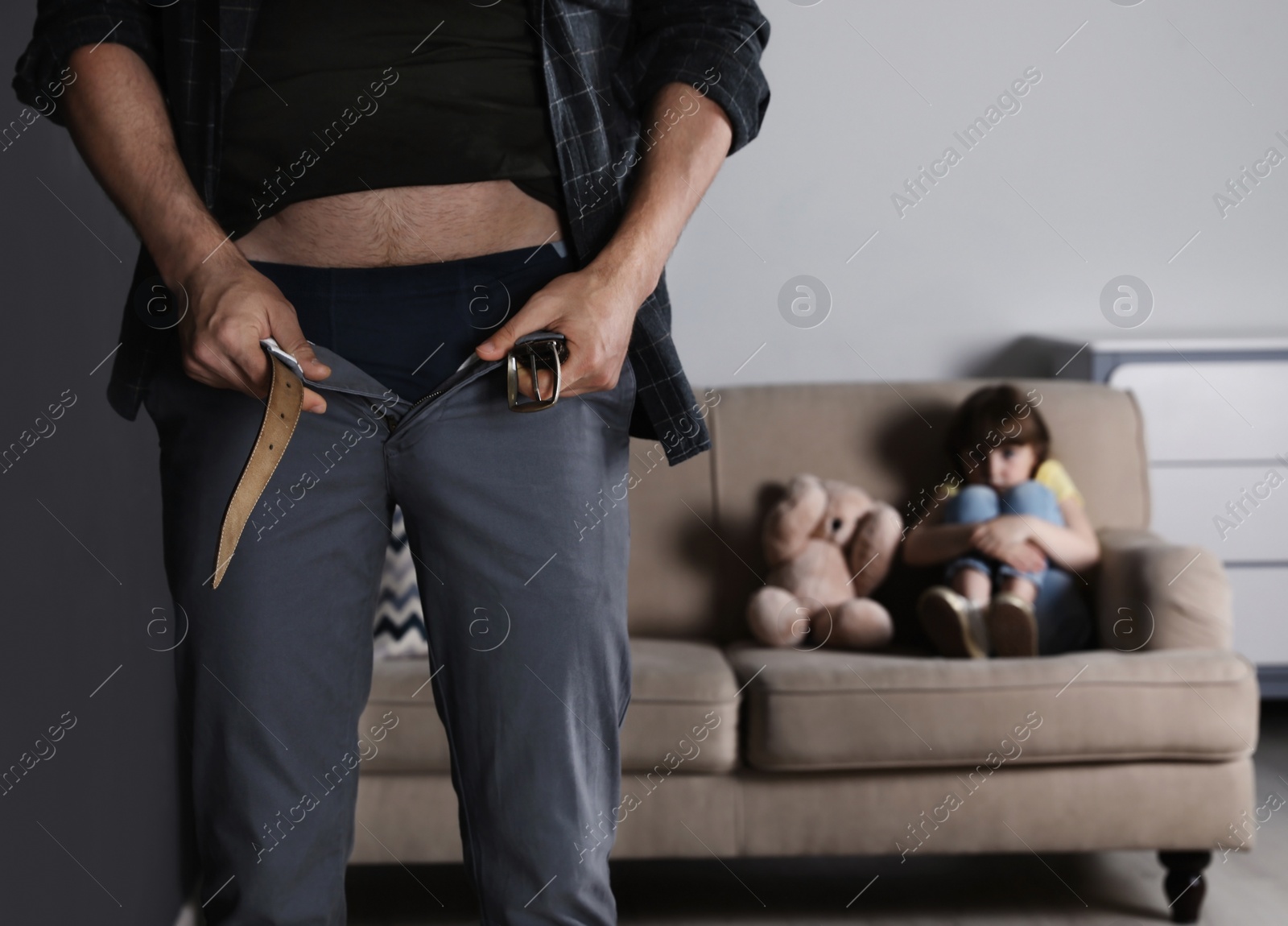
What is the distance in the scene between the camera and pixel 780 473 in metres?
2.16

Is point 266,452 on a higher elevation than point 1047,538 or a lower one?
higher

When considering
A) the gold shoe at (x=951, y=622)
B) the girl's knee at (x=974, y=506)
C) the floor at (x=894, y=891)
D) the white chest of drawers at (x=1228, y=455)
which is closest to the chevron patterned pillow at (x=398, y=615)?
the floor at (x=894, y=891)

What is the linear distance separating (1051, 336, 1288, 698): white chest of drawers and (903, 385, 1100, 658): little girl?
401mm

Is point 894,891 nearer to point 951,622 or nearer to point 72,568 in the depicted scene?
point 951,622

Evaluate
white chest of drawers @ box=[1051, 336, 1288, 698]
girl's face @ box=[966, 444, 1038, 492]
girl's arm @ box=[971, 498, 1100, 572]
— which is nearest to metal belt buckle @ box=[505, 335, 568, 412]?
girl's arm @ box=[971, 498, 1100, 572]

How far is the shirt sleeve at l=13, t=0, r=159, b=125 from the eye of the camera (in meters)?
0.68

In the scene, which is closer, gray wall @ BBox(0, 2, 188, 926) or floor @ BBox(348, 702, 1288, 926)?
gray wall @ BBox(0, 2, 188, 926)

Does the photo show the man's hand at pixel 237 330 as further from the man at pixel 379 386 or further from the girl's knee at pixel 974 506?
the girl's knee at pixel 974 506

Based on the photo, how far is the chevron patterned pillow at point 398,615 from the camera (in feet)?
5.90

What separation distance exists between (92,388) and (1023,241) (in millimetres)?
2175

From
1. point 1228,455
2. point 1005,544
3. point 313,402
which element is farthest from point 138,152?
point 1228,455

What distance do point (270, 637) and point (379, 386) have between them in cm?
16

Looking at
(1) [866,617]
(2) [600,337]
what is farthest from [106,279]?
(1) [866,617]

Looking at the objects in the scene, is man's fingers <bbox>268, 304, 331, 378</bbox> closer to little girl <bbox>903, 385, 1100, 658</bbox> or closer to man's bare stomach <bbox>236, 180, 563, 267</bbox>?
man's bare stomach <bbox>236, 180, 563, 267</bbox>
